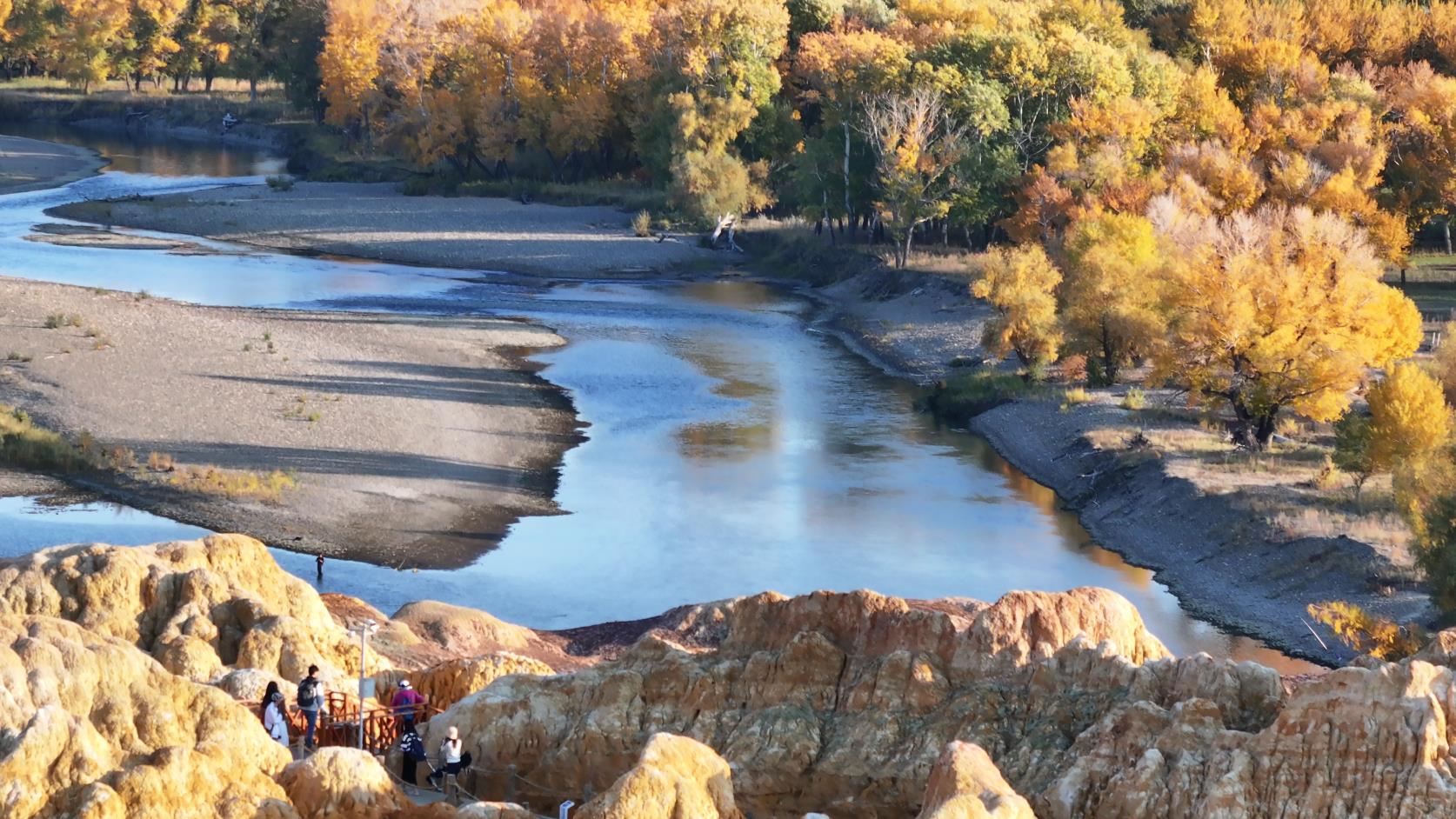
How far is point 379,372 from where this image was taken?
219 feet

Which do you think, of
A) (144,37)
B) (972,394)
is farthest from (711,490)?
(144,37)

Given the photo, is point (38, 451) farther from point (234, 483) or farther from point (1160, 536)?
point (1160, 536)

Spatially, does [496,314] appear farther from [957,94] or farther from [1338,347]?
[1338,347]

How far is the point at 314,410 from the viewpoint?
59.9 m

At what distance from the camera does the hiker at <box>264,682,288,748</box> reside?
24453 mm

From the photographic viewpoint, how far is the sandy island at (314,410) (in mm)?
49531

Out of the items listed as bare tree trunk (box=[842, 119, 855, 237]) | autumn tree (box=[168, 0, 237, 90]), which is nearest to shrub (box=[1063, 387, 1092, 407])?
bare tree trunk (box=[842, 119, 855, 237])

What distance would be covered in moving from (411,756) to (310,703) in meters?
1.91

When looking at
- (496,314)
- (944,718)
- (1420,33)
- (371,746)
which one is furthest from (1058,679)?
(1420,33)

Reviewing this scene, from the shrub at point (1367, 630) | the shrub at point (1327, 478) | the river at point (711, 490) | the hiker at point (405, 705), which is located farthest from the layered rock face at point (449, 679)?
the shrub at point (1327, 478)

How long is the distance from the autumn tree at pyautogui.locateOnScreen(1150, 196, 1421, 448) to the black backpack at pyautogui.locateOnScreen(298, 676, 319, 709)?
37360mm

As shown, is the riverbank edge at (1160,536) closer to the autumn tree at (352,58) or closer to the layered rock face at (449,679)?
the layered rock face at (449,679)

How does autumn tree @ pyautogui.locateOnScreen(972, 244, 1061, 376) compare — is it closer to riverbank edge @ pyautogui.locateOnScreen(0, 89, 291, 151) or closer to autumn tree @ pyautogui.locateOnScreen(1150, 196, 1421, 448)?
autumn tree @ pyautogui.locateOnScreen(1150, 196, 1421, 448)

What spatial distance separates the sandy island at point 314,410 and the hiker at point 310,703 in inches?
808
